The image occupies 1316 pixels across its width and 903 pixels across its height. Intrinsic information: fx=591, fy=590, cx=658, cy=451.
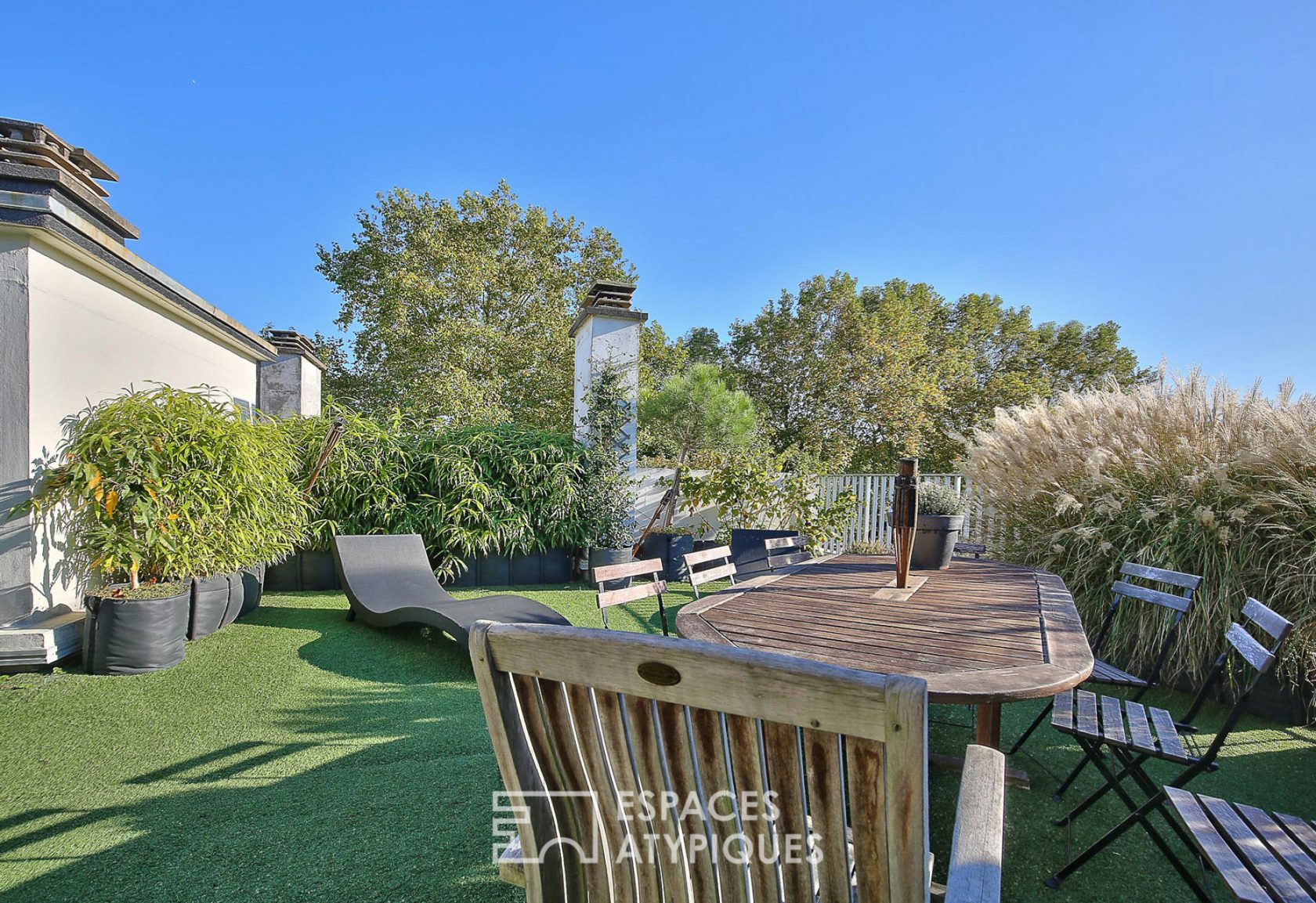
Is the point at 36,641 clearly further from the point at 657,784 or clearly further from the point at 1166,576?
the point at 1166,576

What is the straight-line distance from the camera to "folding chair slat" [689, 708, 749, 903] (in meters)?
0.66

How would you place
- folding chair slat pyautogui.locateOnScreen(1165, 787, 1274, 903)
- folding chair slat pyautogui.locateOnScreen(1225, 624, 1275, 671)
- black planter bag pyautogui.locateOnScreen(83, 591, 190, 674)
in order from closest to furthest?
1. folding chair slat pyautogui.locateOnScreen(1165, 787, 1274, 903)
2. folding chair slat pyautogui.locateOnScreen(1225, 624, 1275, 671)
3. black planter bag pyautogui.locateOnScreen(83, 591, 190, 674)

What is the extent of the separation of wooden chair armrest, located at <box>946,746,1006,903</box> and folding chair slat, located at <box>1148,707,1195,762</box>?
120 centimetres

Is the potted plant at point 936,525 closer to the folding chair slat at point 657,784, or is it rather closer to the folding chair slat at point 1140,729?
the folding chair slat at point 1140,729

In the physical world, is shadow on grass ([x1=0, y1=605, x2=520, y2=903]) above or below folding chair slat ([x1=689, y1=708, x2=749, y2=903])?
below

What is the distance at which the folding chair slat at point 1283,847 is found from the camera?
116 cm

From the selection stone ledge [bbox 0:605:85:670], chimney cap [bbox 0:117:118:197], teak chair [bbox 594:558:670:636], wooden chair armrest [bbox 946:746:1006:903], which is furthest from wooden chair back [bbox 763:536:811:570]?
chimney cap [bbox 0:117:118:197]

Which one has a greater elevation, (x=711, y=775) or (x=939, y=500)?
(x=939, y=500)

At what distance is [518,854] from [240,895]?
115 centimetres

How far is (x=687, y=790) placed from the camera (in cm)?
70

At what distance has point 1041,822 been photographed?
201 cm

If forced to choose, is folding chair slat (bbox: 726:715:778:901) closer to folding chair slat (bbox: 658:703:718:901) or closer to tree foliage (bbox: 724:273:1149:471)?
folding chair slat (bbox: 658:703:718:901)

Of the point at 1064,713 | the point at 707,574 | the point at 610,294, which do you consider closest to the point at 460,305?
the point at 610,294

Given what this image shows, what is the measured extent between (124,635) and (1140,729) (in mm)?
4367
